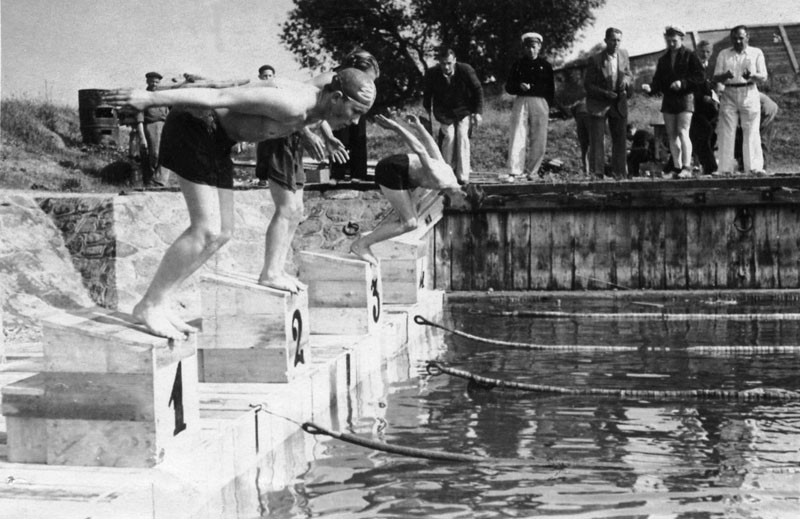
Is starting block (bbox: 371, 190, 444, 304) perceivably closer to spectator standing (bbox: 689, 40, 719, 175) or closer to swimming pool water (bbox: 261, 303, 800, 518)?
swimming pool water (bbox: 261, 303, 800, 518)

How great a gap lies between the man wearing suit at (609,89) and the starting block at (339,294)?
5.66m

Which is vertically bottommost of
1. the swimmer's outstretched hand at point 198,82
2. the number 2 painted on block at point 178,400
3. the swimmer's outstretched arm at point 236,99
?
the number 2 painted on block at point 178,400

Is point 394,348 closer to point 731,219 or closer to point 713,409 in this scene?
point 713,409

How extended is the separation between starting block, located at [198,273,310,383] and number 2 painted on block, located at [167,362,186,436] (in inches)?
69.6

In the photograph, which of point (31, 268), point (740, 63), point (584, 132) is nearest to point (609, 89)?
point (584, 132)

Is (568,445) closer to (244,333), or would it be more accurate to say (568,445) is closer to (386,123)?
(244,333)

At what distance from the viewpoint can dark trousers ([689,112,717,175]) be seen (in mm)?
15586

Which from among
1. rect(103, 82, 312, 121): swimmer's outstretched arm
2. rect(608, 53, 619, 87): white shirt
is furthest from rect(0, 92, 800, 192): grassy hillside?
rect(103, 82, 312, 121): swimmer's outstretched arm

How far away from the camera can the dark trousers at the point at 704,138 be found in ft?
51.1

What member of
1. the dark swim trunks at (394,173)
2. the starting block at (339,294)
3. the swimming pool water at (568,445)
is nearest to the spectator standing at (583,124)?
the dark swim trunks at (394,173)

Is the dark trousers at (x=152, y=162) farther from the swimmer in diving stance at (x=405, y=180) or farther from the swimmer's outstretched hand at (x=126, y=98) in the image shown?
the swimmer's outstretched hand at (x=126, y=98)

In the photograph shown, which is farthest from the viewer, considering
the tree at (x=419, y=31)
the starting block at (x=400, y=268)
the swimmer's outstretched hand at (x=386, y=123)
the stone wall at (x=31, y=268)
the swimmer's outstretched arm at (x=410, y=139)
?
the tree at (x=419, y=31)

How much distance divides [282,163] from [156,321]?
284cm

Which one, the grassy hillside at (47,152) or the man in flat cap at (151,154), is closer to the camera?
the man in flat cap at (151,154)
